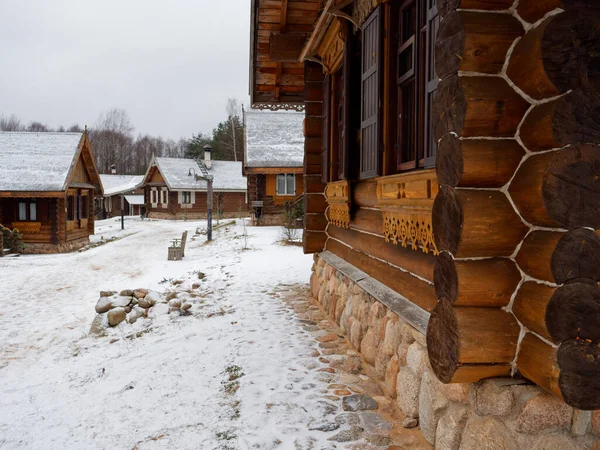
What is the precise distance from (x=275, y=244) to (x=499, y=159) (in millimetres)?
13794

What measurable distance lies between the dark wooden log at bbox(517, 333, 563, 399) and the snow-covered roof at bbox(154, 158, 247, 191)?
1379 inches

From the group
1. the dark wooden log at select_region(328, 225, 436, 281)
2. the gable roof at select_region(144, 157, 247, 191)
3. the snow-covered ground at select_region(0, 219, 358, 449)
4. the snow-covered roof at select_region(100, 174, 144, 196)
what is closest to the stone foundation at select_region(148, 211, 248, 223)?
the gable roof at select_region(144, 157, 247, 191)

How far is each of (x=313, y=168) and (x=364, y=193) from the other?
3079 mm

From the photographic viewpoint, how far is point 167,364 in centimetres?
583

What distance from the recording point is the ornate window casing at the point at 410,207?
332 centimetres

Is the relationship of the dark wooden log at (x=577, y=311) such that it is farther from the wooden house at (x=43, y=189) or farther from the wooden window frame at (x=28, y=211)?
the wooden window frame at (x=28, y=211)

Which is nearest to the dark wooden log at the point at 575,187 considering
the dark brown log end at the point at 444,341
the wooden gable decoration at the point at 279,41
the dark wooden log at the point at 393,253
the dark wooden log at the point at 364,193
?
the dark brown log end at the point at 444,341

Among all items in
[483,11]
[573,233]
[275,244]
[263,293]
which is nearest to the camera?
[573,233]

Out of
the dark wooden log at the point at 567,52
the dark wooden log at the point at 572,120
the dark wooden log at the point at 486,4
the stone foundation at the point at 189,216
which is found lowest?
the stone foundation at the point at 189,216

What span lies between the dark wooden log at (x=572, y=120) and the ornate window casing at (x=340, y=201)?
12.1 feet

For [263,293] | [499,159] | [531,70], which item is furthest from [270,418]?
[263,293]

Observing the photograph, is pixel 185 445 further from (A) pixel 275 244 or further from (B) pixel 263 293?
(A) pixel 275 244

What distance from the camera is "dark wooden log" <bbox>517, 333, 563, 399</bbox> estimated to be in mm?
2129

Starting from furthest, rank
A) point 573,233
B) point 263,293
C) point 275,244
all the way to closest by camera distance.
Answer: point 275,244 → point 263,293 → point 573,233
